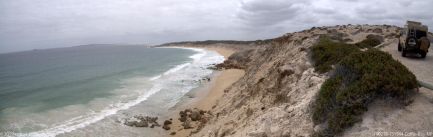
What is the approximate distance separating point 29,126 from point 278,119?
809 inches

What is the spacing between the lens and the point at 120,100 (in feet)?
107

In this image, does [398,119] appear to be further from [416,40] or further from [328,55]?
[416,40]

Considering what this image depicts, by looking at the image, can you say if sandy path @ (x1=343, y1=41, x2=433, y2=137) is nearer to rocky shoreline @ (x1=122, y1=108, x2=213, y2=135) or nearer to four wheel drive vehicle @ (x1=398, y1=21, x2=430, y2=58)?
four wheel drive vehicle @ (x1=398, y1=21, x2=430, y2=58)

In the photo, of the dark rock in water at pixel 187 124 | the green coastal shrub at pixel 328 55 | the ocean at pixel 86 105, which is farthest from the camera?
the ocean at pixel 86 105

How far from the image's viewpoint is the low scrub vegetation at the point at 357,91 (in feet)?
31.6

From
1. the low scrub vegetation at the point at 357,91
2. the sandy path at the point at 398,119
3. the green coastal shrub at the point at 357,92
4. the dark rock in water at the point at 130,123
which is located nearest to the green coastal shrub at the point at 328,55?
the low scrub vegetation at the point at 357,91

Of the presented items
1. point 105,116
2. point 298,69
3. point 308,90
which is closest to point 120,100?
point 105,116

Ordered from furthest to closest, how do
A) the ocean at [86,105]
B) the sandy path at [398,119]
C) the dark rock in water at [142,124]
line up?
the dark rock in water at [142,124] → the ocean at [86,105] → the sandy path at [398,119]

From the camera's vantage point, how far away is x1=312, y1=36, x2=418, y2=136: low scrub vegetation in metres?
9.64

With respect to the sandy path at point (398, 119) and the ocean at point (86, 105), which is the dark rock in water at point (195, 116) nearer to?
the ocean at point (86, 105)

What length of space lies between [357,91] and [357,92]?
3 centimetres

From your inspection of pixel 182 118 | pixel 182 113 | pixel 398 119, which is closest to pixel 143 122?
pixel 182 118

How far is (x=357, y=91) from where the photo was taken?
9.99 metres

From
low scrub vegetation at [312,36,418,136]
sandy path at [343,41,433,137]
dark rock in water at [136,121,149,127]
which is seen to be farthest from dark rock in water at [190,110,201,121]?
sandy path at [343,41,433,137]
